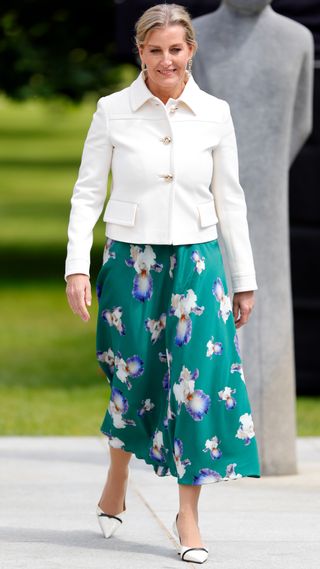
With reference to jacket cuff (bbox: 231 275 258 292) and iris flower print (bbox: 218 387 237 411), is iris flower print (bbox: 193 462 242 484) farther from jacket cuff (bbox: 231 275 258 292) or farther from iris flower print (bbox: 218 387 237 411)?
jacket cuff (bbox: 231 275 258 292)

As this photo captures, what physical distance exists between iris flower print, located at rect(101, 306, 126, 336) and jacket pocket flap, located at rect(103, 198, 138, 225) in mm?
298

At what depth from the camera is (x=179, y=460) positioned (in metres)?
5.29

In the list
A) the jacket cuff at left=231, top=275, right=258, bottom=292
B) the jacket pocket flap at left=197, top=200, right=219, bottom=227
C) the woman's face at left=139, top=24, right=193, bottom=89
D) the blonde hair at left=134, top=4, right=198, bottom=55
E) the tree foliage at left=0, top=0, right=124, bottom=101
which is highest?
the tree foliage at left=0, top=0, right=124, bottom=101

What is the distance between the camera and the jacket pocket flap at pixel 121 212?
17.3ft

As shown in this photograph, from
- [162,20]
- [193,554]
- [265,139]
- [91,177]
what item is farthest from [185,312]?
[265,139]

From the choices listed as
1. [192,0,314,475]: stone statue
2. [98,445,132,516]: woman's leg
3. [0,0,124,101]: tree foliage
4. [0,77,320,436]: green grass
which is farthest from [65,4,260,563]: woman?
[0,0,124,101]: tree foliage

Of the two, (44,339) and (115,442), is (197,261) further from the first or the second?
(44,339)

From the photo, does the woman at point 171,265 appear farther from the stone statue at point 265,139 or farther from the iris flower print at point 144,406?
the stone statue at point 265,139

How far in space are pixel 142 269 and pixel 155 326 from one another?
7.8 inches

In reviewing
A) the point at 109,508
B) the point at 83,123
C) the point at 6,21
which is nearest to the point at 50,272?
the point at 6,21

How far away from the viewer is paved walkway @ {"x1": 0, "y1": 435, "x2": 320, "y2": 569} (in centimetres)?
536

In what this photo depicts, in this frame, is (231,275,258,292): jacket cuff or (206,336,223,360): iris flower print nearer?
(206,336,223,360): iris flower print

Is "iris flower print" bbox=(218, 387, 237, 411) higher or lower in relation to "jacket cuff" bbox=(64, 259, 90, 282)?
lower

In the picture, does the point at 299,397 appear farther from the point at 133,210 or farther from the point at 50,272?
the point at 50,272
